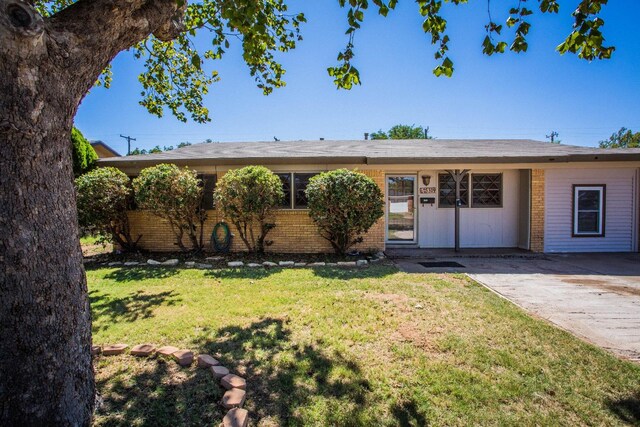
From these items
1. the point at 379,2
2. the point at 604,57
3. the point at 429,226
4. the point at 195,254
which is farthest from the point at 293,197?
the point at 604,57

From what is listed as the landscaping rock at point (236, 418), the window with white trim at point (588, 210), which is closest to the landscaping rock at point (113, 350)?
the landscaping rock at point (236, 418)

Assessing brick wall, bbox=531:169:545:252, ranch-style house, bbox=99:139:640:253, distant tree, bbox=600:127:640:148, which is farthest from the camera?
distant tree, bbox=600:127:640:148

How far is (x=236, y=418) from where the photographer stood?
79.5 inches

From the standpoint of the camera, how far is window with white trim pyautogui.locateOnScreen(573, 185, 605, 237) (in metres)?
9.05

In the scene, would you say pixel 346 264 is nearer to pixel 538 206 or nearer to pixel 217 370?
pixel 217 370

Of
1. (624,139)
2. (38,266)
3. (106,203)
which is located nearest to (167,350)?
(38,266)

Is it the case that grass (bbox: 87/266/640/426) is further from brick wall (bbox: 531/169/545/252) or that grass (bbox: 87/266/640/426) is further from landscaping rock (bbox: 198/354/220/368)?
brick wall (bbox: 531/169/545/252)

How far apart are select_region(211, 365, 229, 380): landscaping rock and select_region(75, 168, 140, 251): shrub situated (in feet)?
23.9

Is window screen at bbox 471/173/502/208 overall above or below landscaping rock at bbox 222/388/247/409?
above

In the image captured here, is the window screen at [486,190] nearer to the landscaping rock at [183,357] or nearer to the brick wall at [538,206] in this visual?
the brick wall at [538,206]

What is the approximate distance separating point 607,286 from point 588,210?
481 cm

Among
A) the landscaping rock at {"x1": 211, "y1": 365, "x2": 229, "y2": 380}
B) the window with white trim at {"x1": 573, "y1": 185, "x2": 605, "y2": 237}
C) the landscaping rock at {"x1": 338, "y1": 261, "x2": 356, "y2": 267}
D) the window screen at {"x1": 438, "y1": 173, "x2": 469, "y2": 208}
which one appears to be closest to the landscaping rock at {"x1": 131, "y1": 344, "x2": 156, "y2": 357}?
the landscaping rock at {"x1": 211, "y1": 365, "x2": 229, "y2": 380}

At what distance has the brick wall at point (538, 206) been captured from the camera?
8.94 m

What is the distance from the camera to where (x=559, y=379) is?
2678 mm
